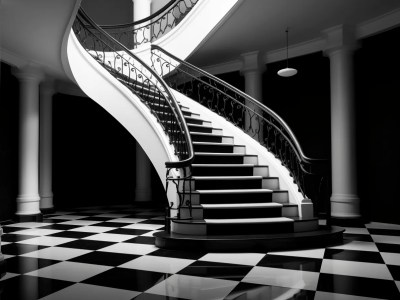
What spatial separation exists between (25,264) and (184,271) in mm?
1491

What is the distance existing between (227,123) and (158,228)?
7.48ft

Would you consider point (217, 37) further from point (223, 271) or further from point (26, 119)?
point (223, 271)

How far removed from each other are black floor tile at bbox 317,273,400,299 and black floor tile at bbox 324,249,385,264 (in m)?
0.68

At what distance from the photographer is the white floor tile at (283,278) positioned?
2881 mm

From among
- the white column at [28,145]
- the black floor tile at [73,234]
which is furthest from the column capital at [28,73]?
the black floor tile at [73,234]

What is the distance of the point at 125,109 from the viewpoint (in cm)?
618

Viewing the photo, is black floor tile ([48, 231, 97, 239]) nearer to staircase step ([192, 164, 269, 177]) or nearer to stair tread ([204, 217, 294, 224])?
staircase step ([192, 164, 269, 177])

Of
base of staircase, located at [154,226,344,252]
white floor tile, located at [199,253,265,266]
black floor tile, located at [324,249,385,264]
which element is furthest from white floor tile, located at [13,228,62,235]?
black floor tile, located at [324,249,385,264]

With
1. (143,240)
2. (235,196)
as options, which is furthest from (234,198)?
(143,240)

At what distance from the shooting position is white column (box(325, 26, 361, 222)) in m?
6.38

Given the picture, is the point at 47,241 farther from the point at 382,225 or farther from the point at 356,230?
the point at 382,225

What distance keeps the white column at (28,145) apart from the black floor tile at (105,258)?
3335mm

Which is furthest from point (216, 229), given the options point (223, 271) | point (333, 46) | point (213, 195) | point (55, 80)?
point (55, 80)

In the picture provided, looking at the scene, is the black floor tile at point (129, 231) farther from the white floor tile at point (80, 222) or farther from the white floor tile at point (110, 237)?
the white floor tile at point (80, 222)
